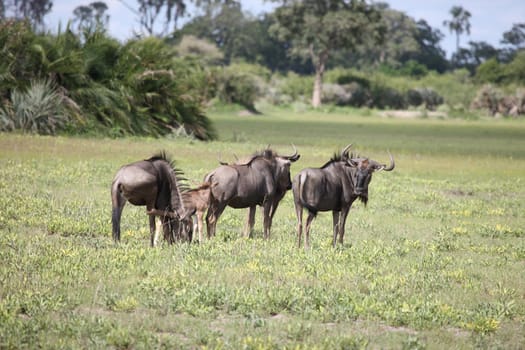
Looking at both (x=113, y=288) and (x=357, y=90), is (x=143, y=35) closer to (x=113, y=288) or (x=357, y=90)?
(x=113, y=288)

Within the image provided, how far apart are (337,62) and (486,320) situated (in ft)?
436

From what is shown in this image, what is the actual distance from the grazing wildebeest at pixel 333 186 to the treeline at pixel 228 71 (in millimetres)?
17756

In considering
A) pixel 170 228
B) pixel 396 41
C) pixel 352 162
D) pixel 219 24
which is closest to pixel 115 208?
pixel 170 228

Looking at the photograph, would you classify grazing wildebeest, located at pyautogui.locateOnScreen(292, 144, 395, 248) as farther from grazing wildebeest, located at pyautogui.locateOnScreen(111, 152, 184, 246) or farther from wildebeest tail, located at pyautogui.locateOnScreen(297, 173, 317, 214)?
grazing wildebeest, located at pyautogui.locateOnScreen(111, 152, 184, 246)

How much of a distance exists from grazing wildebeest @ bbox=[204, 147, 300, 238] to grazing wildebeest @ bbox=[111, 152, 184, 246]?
601 mm

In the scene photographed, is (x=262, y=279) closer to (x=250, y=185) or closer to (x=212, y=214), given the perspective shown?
(x=212, y=214)

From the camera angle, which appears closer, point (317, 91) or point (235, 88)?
point (235, 88)

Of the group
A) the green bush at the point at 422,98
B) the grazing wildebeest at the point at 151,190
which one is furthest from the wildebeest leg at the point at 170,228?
the green bush at the point at 422,98

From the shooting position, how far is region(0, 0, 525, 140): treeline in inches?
1164

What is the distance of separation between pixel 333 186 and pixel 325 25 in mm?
69312

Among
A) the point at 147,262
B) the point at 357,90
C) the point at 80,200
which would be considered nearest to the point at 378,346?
the point at 147,262

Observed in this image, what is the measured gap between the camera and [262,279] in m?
9.55

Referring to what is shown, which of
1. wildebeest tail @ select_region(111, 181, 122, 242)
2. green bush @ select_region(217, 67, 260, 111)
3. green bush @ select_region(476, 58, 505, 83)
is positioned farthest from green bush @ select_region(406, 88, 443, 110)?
wildebeest tail @ select_region(111, 181, 122, 242)

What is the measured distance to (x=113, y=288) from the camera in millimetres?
8922
